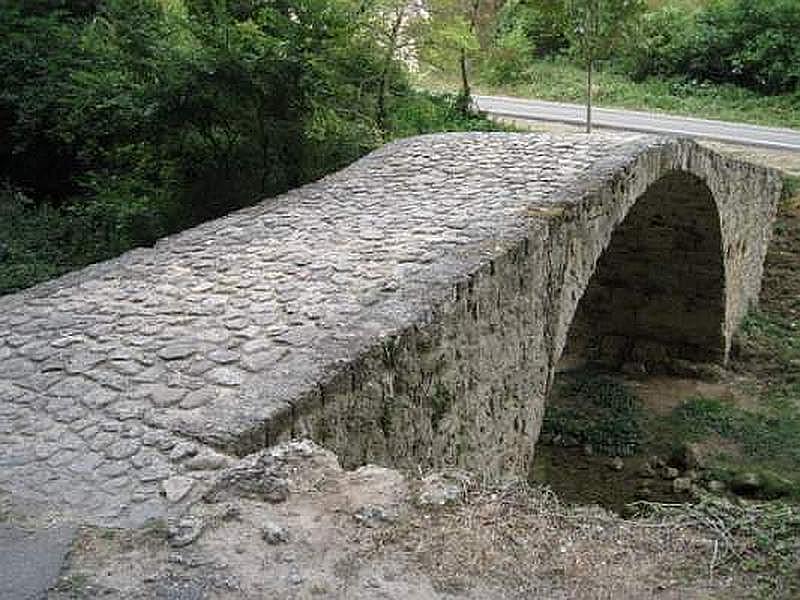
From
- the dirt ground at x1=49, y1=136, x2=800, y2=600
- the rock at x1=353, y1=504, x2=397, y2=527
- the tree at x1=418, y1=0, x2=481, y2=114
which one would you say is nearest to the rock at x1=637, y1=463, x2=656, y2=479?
the tree at x1=418, y1=0, x2=481, y2=114

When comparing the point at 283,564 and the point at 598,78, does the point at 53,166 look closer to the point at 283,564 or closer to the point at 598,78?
the point at 283,564

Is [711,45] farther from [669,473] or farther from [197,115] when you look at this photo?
[197,115]

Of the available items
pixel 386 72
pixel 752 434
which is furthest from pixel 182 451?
pixel 752 434

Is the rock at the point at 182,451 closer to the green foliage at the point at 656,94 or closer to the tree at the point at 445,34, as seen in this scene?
the tree at the point at 445,34

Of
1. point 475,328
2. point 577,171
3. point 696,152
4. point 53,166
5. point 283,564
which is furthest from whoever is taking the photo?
point 53,166

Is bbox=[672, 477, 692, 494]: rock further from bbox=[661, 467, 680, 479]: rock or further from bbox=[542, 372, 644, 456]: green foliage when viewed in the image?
bbox=[542, 372, 644, 456]: green foliage

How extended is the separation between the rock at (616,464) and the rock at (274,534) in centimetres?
839

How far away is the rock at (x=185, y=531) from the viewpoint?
340 centimetres

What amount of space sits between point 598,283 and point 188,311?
925cm

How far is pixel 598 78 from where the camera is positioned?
24.2 metres

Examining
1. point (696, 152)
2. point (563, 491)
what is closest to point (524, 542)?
point (563, 491)

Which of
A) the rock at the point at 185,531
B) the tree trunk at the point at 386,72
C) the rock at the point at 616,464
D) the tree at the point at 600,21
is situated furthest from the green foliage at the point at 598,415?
the rock at the point at 185,531

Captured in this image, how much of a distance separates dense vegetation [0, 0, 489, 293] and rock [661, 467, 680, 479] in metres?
5.26

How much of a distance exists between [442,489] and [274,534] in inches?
29.4
